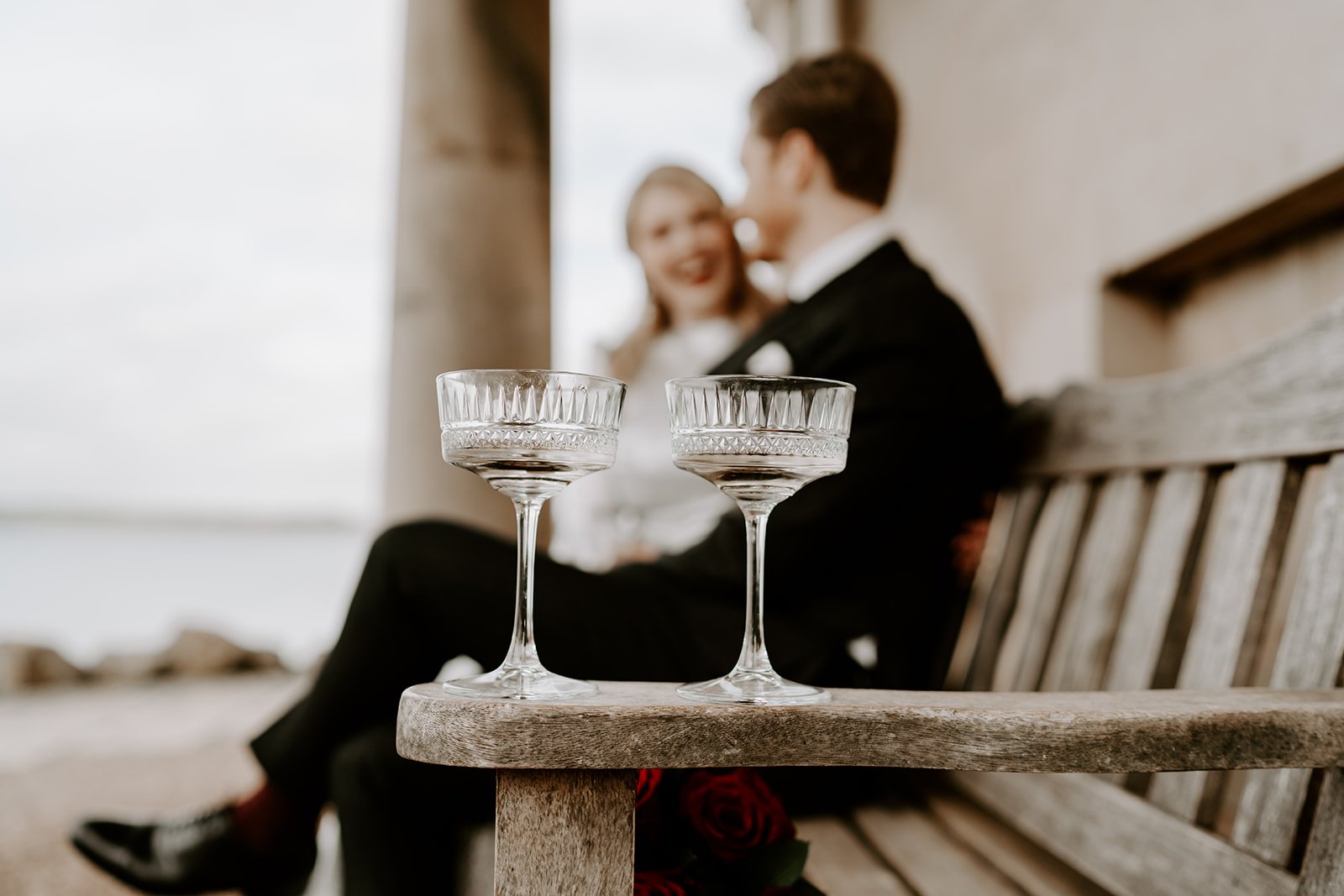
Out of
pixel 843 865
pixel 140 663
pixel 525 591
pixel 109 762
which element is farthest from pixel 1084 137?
pixel 140 663

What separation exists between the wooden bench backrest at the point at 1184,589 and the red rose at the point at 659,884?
1.58 ft

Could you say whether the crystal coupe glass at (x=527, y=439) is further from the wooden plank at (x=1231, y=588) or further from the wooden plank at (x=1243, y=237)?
the wooden plank at (x=1243, y=237)

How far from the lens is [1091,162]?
2.37 meters

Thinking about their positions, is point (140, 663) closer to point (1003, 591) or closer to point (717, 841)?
point (1003, 591)

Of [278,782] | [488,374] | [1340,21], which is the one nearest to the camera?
[488,374]

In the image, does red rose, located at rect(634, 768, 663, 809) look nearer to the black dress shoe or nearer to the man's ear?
the black dress shoe

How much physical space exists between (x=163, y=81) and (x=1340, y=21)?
1468cm

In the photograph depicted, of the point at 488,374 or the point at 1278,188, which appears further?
the point at 1278,188

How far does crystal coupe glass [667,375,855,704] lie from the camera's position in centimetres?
69

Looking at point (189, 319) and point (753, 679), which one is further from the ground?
point (753, 679)

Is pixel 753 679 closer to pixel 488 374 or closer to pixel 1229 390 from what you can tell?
pixel 488 374

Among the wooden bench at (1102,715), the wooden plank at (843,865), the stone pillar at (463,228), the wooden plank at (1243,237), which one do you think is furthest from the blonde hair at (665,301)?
the wooden plank at (843,865)

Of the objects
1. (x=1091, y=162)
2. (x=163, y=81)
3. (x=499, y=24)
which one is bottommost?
(x=1091, y=162)

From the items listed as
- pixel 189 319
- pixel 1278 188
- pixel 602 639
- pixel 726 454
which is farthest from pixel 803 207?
pixel 189 319
